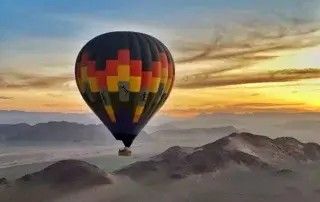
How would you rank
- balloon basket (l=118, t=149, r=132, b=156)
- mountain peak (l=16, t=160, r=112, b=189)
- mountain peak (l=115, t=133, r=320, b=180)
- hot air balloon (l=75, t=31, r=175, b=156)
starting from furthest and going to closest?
mountain peak (l=115, t=133, r=320, b=180)
mountain peak (l=16, t=160, r=112, b=189)
hot air balloon (l=75, t=31, r=175, b=156)
balloon basket (l=118, t=149, r=132, b=156)

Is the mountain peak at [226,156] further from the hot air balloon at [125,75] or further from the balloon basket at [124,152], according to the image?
the balloon basket at [124,152]

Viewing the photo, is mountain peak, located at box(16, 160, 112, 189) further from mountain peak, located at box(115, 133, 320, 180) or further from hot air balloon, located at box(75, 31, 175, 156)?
hot air balloon, located at box(75, 31, 175, 156)

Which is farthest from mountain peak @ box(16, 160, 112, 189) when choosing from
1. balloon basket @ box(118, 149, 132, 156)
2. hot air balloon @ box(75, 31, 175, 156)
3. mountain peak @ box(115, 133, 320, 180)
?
balloon basket @ box(118, 149, 132, 156)

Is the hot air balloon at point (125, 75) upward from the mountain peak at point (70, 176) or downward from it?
upward

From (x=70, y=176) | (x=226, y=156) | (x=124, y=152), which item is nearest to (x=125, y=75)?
(x=124, y=152)

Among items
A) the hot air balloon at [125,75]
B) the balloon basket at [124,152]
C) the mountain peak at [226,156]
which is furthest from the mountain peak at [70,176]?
the balloon basket at [124,152]

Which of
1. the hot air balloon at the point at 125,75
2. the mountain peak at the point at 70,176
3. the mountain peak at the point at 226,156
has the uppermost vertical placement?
the hot air balloon at the point at 125,75

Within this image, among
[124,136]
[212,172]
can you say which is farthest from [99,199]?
[124,136]

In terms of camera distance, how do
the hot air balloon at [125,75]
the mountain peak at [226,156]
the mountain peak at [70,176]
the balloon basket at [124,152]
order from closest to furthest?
the balloon basket at [124,152]
the hot air balloon at [125,75]
the mountain peak at [70,176]
the mountain peak at [226,156]
